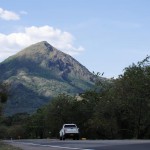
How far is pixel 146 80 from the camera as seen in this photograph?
6550 centimetres

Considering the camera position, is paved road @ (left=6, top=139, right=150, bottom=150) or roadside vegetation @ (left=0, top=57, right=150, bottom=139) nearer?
paved road @ (left=6, top=139, right=150, bottom=150)

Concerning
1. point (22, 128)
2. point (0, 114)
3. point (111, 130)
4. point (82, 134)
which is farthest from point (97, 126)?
point (22, 128)

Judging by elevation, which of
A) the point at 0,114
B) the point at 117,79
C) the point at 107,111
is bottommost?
the point at 0,114

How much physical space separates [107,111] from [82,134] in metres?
15.4

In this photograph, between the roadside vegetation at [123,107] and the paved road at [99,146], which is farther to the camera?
the roadside vegetation at [123,107]

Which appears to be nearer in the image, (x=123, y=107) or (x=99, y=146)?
(x=99, y=146)

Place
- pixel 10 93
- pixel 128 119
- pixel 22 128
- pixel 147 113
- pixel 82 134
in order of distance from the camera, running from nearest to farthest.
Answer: pixel 10 93, pixel 147 113, pixel 128 119, pixel 82 134, pixel 22 128

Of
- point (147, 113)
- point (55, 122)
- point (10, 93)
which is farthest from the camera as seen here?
point (55, 122)

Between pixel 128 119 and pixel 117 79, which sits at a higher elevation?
pixel 117 79

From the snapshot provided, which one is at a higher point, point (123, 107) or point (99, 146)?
point (123, 107)

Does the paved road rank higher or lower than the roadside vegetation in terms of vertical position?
lower

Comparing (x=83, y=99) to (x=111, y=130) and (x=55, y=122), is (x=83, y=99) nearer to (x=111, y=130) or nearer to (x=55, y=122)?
(x=55, y=122)

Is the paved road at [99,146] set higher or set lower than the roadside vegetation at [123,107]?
lower

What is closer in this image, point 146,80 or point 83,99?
point 146,80
